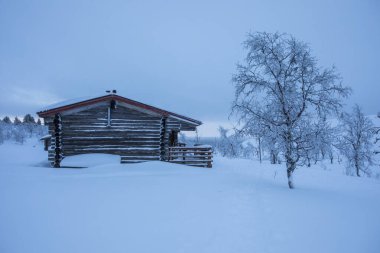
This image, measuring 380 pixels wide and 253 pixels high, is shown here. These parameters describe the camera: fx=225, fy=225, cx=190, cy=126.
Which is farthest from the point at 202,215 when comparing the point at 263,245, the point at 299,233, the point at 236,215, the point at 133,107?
the point at 133,107

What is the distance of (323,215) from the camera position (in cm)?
604

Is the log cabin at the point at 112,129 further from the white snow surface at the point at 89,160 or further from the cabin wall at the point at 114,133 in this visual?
the white snow surface at the point at 89,160

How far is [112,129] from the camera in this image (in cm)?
1439

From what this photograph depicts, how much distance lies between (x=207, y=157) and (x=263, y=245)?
35.4 ft

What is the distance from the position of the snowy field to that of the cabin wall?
5.31 metres

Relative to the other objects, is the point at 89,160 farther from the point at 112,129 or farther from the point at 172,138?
the point at 172,138

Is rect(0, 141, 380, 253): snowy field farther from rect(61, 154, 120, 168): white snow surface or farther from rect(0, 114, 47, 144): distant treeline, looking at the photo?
rect(0, 114, 47, 144): distant treeline

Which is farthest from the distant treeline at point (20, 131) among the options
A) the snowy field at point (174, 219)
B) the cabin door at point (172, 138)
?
the snowy field at point (174, 219)

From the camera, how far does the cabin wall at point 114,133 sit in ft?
45.8

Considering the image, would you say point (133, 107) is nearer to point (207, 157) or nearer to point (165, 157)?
point (165, 157)

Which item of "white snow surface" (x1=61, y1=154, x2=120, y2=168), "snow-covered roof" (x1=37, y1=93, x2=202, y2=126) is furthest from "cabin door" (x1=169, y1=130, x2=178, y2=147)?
"white snow surface" (x1=61, y1=154, x2=120, y2=168)

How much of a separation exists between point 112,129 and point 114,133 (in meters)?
0.28

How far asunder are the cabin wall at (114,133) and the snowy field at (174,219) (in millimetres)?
5314

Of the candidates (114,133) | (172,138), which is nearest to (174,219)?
(114,133)
